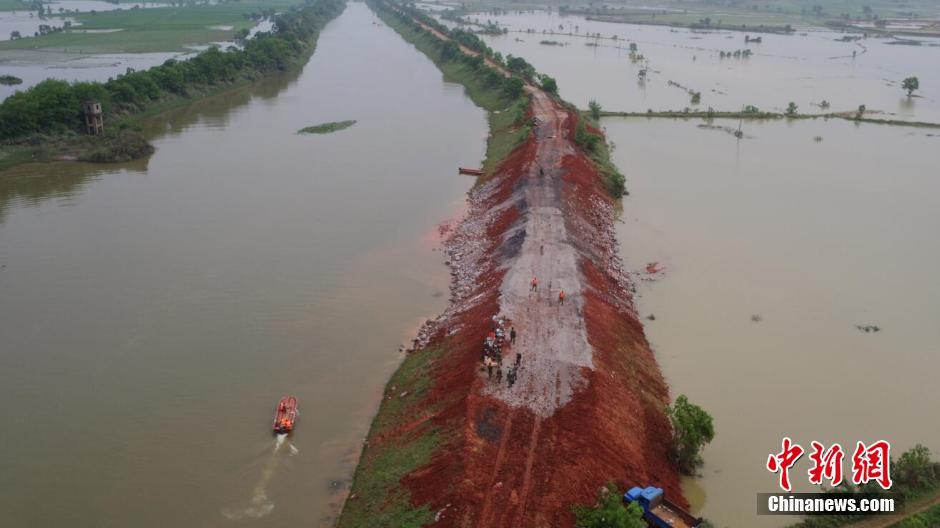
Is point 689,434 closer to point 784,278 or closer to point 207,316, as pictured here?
point 784,278

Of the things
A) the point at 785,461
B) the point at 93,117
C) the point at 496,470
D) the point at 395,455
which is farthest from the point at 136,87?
the point at 785,461

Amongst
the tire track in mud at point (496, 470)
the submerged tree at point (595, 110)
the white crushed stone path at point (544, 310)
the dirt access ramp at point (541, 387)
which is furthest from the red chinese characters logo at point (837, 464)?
the submerged tree at point (595, 110)

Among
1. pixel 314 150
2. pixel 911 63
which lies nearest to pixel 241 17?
pixel 314 150

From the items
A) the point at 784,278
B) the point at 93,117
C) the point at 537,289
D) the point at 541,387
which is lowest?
the point at 784,278

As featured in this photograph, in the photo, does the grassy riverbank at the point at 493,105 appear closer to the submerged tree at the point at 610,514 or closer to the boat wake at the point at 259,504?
the boat wake at the point at 259,504

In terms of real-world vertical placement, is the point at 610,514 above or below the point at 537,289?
below

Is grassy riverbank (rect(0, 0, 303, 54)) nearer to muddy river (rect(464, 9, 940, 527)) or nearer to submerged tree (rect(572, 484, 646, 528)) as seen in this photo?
muddy river (rect(464, 9, 940, 527))

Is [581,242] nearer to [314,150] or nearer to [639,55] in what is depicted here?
[314,150]
